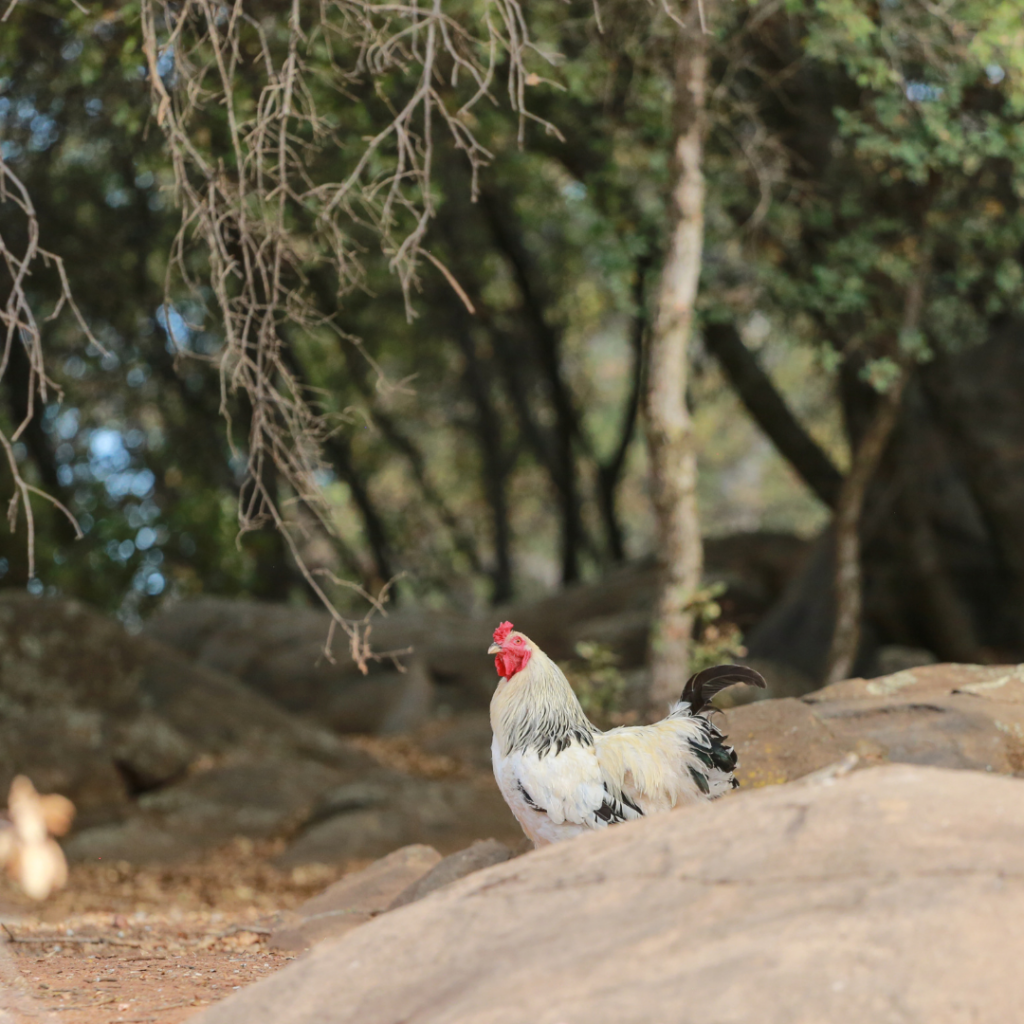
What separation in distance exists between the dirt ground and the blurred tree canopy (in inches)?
71.6

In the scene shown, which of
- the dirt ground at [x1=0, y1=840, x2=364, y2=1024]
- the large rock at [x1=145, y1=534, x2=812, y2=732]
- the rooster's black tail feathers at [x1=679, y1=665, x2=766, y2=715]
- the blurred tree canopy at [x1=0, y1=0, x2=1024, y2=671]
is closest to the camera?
the dirt ground at [x1=0, y1=840, x2=364, y2=1024]

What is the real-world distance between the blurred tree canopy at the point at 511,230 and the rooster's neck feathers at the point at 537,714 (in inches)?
31.1

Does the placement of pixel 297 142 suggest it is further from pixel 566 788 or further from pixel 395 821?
pixel 566 788

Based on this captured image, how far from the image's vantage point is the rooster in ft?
14.4

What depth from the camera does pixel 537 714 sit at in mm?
4590

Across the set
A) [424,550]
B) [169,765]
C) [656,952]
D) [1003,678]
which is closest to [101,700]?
[169,765]

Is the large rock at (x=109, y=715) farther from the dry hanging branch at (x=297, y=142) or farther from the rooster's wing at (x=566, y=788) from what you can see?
the rooster's wing at (x=566, y=788)

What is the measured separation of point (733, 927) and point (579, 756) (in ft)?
5.76

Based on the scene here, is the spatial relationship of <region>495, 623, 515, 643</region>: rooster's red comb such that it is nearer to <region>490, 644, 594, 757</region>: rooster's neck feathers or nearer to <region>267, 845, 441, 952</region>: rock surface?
<region>490, 644, 594, 757</region>: rooster's neck feathers

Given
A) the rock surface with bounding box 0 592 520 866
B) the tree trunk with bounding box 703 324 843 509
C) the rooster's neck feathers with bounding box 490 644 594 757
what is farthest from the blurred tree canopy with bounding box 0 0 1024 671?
the rock surface with bounding box 0 592 520 866

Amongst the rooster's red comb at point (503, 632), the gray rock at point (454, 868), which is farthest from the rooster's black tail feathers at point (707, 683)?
the gray rock at point (454, 868)

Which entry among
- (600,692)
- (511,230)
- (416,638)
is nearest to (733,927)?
(600,692)

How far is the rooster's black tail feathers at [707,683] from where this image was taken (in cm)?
487

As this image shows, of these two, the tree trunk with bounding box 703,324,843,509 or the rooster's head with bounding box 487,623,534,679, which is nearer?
the rooster's head with bounding box 487,623,534,679
